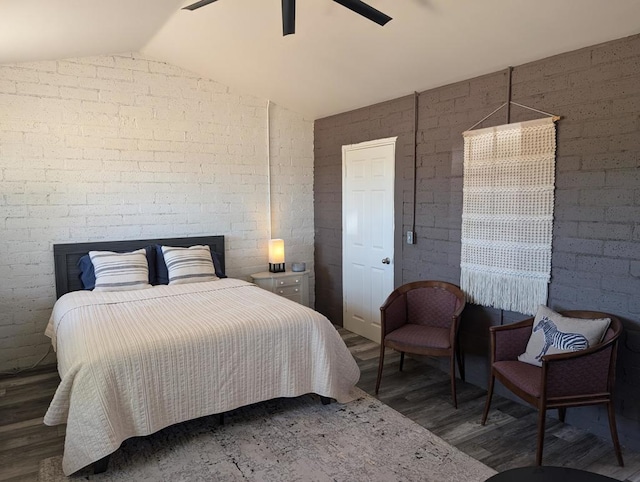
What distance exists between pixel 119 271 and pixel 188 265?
23.4 inches

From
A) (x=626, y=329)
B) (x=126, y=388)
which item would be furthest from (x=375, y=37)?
(x=126, y=388)

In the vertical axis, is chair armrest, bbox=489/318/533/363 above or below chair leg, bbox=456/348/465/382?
above

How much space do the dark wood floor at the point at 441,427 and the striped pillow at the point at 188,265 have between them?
1284mm

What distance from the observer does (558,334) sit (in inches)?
105

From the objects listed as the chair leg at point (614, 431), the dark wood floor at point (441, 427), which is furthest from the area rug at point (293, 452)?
the chair leg at point (614, 431)

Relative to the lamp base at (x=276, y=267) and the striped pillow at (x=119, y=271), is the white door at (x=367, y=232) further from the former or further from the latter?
the striped pillow at (x=119, y=271)

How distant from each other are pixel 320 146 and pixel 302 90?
0.88 m

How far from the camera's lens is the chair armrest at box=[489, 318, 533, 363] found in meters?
2.89

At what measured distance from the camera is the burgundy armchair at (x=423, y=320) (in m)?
3.25

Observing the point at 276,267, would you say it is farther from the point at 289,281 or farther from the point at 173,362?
the point at 173,362

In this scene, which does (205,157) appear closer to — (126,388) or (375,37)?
(375,37)

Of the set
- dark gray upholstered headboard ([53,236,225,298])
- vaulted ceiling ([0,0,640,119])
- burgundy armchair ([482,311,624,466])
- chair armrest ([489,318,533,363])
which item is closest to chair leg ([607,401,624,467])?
burgundy armchair ([482,311,624,466])

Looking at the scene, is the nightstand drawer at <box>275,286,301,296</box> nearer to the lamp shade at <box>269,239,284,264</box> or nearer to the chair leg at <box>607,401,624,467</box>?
the lamp shade at <box>269,239,284,264</box>

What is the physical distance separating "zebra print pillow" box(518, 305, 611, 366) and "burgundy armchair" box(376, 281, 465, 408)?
538mm
